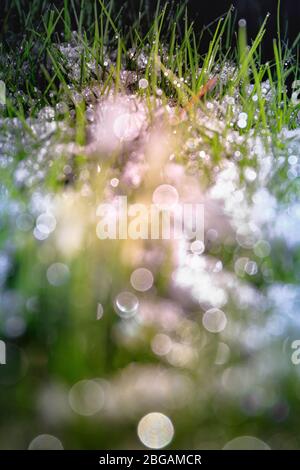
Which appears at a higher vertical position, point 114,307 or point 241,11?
point 241,11

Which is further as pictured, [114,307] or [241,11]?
[241,11]

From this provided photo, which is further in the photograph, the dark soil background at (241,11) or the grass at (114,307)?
the dark soil background at (241,11)

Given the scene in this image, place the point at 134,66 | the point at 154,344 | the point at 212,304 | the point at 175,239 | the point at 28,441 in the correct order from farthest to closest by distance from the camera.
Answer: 1. the point at 134,66
2. the point at 175,239
3. the point at 212,304
4. the point at 154,344
5. the point at 28,441

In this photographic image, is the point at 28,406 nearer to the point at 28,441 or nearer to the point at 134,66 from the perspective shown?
the point at 28,441

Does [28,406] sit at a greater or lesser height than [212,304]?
Result: lesser

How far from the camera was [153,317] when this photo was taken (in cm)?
96

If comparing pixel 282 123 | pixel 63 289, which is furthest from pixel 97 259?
pixel 282 123

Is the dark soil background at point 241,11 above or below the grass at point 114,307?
above

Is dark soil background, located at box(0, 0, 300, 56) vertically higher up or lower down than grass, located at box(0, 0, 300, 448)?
higher up

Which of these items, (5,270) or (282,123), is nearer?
(5,270)

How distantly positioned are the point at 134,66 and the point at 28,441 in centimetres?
196

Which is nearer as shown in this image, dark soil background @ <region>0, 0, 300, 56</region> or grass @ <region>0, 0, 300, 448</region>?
grass @ <region>0, 0, 300, 448</region>

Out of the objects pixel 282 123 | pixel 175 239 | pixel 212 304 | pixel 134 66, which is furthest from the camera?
pixel 134 66
